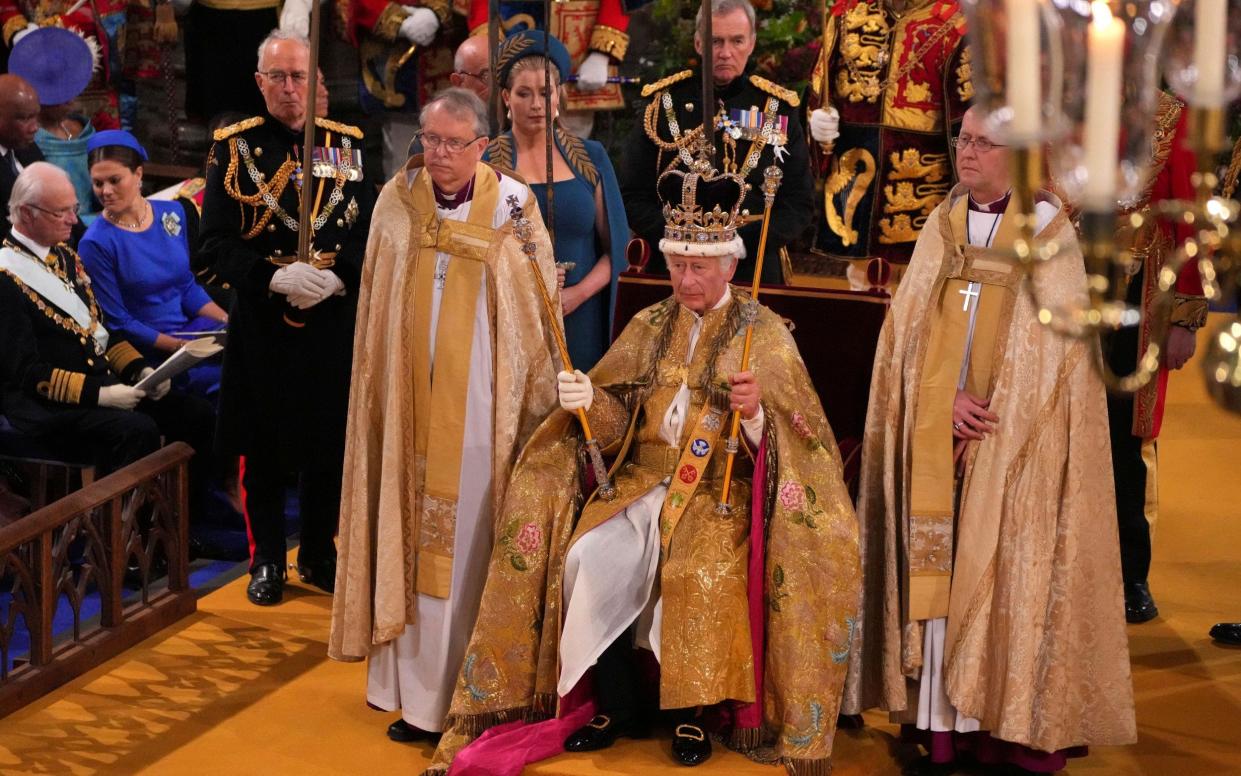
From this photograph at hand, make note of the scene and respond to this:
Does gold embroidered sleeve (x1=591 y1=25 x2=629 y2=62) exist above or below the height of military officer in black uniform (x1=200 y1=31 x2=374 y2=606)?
above

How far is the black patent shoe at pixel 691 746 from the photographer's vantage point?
4383mm

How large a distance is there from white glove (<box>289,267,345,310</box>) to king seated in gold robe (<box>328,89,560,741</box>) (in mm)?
704

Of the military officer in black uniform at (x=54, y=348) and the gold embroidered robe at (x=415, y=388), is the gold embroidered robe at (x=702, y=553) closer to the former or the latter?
the gold embroidered robe at (x=415, y=388)

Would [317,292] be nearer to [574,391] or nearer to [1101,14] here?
[574,391]

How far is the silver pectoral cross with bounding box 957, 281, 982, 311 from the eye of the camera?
4535 millimetres

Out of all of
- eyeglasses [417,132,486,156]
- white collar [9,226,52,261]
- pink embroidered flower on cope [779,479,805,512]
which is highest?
eyeglasses [417,132,486,156]

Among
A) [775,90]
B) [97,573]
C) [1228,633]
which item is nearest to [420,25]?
[775,90]

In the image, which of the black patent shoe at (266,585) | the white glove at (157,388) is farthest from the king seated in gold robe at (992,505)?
the white glove at (157,388)

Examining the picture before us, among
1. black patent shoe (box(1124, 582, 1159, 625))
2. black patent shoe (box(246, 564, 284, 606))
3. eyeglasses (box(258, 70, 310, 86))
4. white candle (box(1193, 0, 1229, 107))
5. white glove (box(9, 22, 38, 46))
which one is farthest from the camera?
white glove (box(9, 22, 38, 46))

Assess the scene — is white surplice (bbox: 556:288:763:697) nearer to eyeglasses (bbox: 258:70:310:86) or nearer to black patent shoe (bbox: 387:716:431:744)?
black patent shoe (bbox: 387:716:431:744)

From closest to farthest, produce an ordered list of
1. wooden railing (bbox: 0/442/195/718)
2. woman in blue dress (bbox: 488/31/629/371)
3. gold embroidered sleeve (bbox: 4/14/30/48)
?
wooden railing (bbox: 0/442/195/718)
woman in blue dress (bbox: 488/31/629/371)
gold embroidered sleeve (bbox: 4/14/30/48)

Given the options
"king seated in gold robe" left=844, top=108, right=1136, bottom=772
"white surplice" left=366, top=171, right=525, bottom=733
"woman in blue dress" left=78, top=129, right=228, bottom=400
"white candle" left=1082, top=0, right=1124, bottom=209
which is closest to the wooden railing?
"woman in blue dress" left=78, top=129, right=228, bottom=400

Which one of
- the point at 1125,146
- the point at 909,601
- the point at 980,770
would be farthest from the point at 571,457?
the point at 1125,146

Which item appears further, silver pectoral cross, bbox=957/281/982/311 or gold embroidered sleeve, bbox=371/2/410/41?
gold embroidered sleeve, bbox=371/2/410/41
